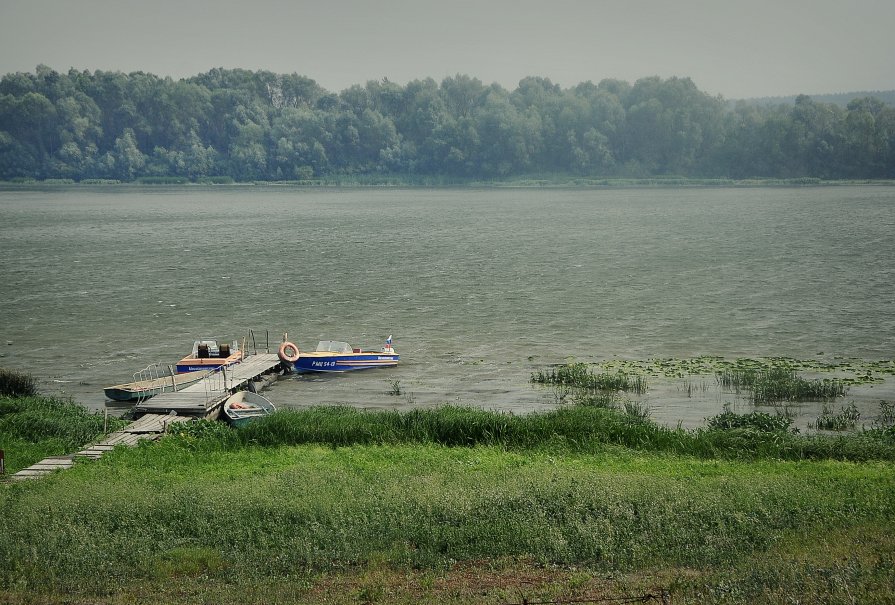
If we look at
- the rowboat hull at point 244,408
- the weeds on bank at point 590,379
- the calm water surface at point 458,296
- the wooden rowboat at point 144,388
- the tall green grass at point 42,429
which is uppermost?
the tall green grass at point 42,429

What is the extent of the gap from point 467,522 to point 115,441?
40.3 feet

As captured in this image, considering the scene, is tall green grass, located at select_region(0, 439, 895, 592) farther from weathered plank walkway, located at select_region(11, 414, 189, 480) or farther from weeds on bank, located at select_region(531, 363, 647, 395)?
weeds on bank, located at select_region(531, 363, 647, 395)

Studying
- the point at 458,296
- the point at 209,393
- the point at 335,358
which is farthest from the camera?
the point at 458,296

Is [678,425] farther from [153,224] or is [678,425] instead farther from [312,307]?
[153,224]

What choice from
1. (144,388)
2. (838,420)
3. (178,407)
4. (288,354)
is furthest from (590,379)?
(144,388)

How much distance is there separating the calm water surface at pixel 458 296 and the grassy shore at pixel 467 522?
802 cm

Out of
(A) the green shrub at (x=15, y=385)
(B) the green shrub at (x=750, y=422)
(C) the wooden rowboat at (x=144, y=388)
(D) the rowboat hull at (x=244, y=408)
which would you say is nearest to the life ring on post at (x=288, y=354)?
(C) the wooden rowboat at (x=144, y=388)

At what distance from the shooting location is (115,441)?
26.1 metres

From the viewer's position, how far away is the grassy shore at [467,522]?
49.0 ft

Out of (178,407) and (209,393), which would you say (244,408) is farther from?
(209,393)

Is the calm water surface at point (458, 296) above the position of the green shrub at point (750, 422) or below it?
below

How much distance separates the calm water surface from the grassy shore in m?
8.02

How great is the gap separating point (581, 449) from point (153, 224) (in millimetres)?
118928

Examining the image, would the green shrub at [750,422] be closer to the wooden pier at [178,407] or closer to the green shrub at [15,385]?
the wooden pier at [178,407]
